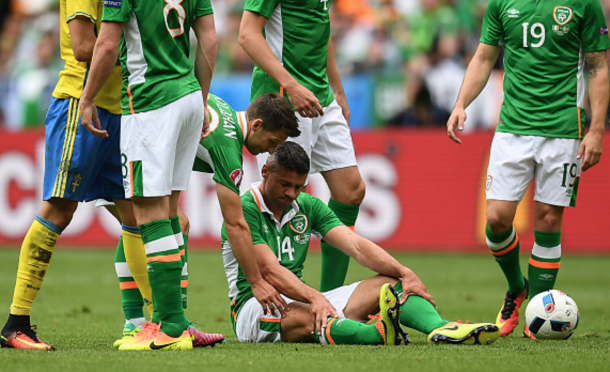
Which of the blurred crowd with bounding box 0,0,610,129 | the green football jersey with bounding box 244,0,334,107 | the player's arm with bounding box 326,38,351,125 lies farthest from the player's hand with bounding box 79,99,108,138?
the blurred crowd with bounding box 0,0,610,129

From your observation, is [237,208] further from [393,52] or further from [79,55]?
[393,52]

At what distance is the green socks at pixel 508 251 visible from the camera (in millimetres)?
5941

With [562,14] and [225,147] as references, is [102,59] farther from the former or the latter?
[562,14]

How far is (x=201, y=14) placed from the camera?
4734 mm

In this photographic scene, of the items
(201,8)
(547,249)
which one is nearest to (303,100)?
(201,8)

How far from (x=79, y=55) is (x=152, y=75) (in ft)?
1.57

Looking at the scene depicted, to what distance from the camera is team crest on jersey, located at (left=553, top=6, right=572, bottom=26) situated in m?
5.83

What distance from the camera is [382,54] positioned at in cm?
1454

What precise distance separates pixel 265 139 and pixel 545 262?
7.48 feet

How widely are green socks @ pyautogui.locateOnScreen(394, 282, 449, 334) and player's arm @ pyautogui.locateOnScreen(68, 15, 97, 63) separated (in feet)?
7.34

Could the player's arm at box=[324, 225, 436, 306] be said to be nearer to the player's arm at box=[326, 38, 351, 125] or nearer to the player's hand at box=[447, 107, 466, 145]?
the player's hand at box=[447, 107, 466, 145]

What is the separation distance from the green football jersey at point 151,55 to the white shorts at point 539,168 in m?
2.43

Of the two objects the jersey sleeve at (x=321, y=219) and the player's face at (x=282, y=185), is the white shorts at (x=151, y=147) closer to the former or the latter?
the player's face at (x=282, y=185)

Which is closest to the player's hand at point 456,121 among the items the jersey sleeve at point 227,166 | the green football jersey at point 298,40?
the green football jersey at point 298,40
